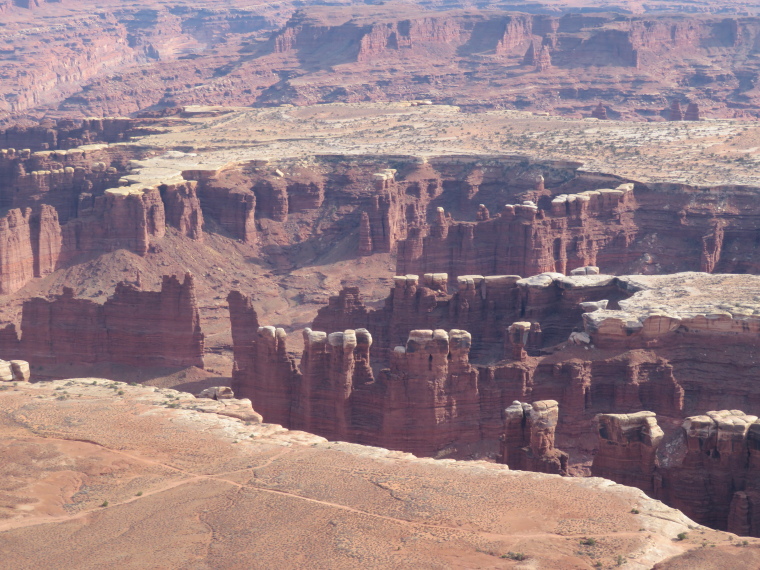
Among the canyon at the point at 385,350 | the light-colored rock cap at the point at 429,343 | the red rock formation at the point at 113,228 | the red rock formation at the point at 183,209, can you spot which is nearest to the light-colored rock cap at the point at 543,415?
the canyon at the point at 385,350

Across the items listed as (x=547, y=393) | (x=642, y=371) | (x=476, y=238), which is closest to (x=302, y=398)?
(x=547, y=393)

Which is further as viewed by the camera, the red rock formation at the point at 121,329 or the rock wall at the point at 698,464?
the red rock formation at the point at 121,329

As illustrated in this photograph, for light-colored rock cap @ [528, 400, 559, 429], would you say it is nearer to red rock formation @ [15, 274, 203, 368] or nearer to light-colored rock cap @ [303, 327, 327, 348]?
light-colored rock cap @ [303, 327, 327, 348]

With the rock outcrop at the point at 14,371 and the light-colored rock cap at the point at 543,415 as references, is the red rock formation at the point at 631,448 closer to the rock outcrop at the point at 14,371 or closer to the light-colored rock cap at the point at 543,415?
the light-colored rock cap at the point at 543,415

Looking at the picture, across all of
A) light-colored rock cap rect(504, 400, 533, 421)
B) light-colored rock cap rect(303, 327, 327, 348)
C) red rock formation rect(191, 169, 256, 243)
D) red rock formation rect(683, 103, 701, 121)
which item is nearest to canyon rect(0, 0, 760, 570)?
light-colored rock cap rect(504, 400, 533, 421)

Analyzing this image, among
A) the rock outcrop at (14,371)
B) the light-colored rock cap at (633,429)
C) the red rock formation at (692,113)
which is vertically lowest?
the light-colored rock cap at (633,429)

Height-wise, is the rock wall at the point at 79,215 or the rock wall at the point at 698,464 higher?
the rock wall at the point at 79,215

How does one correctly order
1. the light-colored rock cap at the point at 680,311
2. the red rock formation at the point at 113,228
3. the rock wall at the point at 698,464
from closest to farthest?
the rock wall at the point at 698,464 < the light-colored rock cap at the point at 680,311 < the red rock formation at the point at 113,228
